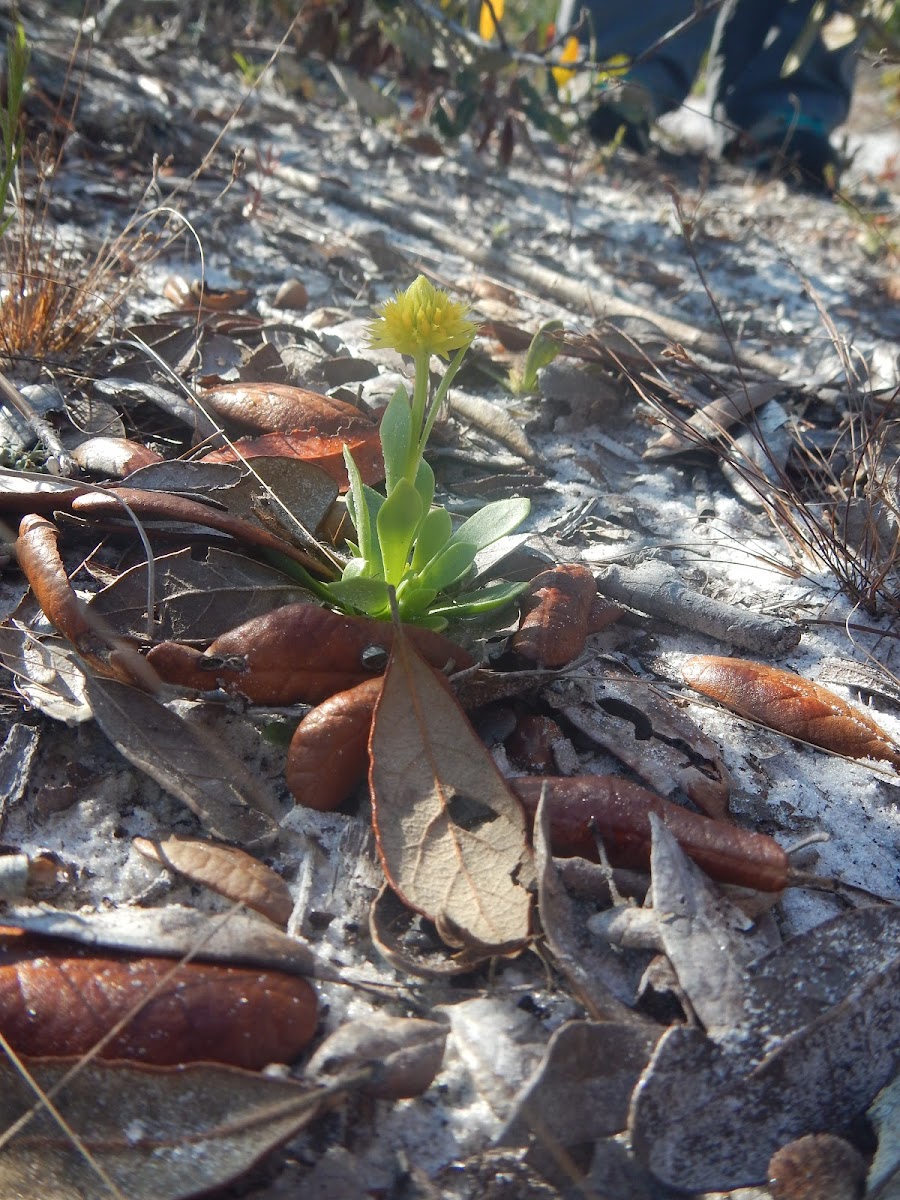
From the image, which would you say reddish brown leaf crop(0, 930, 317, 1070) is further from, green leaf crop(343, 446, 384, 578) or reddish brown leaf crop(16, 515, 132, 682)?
green leaf crop(343, 446, 384, 578)

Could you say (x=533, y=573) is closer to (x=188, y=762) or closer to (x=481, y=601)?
(x=481, y=601)

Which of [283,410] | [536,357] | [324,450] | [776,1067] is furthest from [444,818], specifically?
[536,357]

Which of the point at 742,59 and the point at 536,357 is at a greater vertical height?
the point at 742,59

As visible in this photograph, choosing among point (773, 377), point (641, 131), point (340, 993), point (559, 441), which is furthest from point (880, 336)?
point (340, 993)

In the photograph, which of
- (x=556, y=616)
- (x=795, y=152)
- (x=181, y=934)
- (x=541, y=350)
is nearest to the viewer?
(x=181, y=934)

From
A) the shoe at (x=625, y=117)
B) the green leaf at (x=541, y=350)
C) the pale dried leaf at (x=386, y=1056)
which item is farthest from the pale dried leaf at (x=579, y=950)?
the shoe at (x=625, y=117)

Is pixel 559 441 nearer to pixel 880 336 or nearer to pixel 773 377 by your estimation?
pixel 773 377

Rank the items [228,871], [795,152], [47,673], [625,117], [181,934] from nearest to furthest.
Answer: [181,934] → [228,871] → [47,673] → [625,117] → [795,152]
